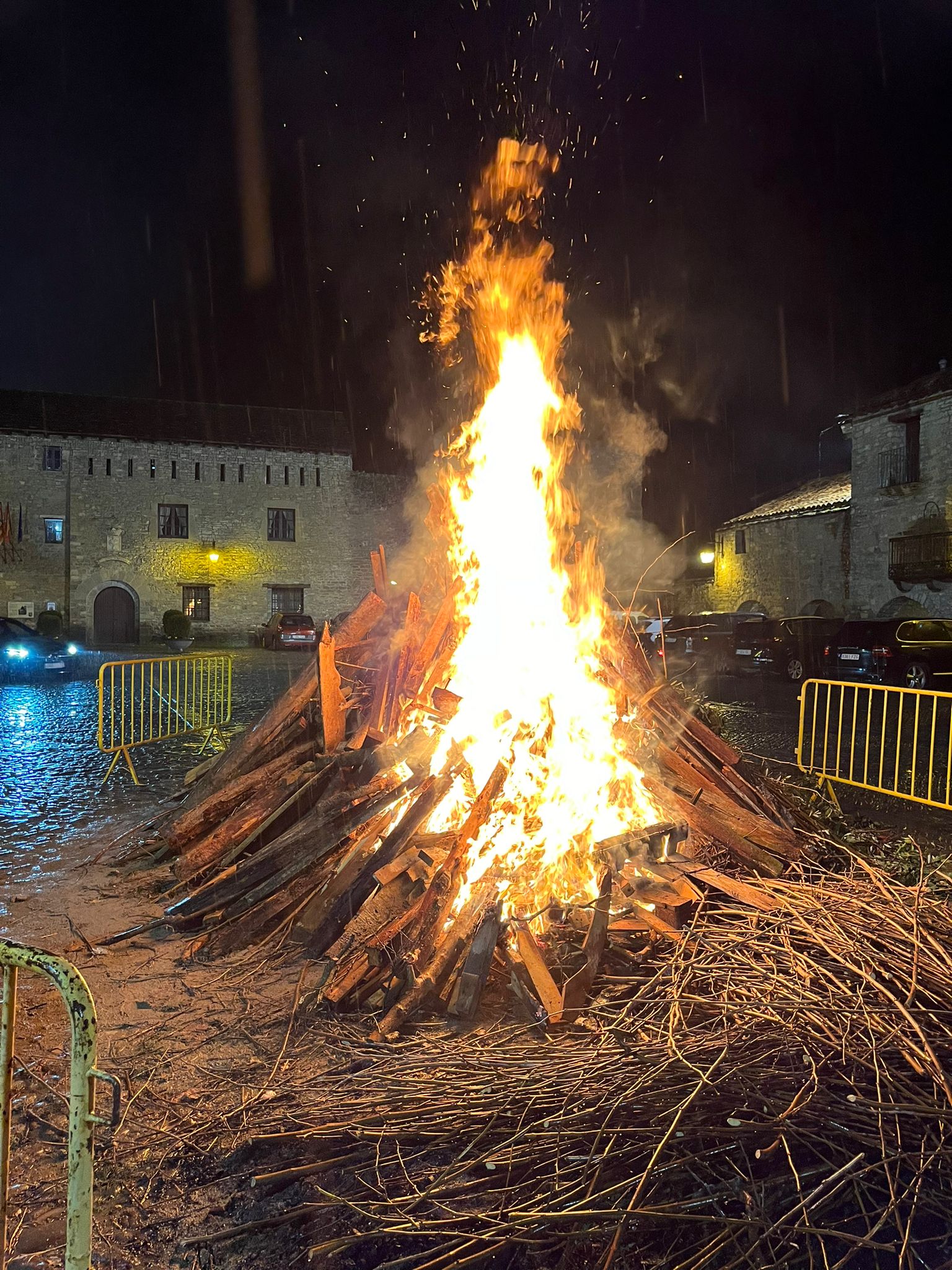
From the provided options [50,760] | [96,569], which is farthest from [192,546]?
[50,760]

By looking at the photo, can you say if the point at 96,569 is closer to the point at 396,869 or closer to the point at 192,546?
the point at 192,546

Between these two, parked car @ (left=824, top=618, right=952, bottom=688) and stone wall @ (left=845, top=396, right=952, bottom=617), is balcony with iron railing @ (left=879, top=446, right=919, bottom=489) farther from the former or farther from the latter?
parked car @ (left=824, top=618, right=952, bottom=688)

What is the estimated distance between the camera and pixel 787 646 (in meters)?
20.4

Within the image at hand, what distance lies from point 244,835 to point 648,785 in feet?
10.3

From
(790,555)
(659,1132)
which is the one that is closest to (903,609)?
(790,555)

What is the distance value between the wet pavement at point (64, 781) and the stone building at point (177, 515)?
2381 cm

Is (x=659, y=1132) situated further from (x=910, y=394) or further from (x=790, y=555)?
(x=790, y=555)

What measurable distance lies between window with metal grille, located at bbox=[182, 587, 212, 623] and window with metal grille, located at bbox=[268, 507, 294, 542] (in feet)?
14.8

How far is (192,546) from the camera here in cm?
3919

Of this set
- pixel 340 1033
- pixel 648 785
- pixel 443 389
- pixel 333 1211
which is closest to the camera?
pixel 333 1211

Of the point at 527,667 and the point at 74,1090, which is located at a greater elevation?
the point at 527,667

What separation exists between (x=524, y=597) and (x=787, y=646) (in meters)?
15.9

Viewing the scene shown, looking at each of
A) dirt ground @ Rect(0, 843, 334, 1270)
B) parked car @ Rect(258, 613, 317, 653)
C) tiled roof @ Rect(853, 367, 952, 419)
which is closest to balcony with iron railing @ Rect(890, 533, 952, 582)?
tiled roof @ Rect(853, 367, 952, 419)

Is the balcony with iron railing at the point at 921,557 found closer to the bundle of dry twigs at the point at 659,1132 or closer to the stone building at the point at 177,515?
the stone building at the point at 177,515
